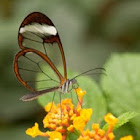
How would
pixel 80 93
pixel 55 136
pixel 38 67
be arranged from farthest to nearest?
pixel 38 67 → pixel 80 93 → pixel 55 136

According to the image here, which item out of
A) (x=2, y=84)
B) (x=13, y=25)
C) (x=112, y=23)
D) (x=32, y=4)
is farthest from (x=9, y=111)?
(x=112, y=23)

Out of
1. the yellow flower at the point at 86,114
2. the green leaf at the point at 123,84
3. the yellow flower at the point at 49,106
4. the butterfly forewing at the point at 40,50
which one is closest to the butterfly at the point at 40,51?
the butterfly forewing at the point at 40,50

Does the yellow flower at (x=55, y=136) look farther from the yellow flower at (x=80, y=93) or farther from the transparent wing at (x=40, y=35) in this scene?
the transparent wing at (x=40, y=35)

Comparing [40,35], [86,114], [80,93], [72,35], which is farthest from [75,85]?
[72,35]

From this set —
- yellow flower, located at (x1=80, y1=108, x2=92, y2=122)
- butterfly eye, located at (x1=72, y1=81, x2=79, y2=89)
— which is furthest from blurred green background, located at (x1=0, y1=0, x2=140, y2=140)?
yellow flower, located at (x1=80, y1=108, x2=92, y2=122)

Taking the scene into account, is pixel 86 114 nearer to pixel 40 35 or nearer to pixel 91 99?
pixel 91 99

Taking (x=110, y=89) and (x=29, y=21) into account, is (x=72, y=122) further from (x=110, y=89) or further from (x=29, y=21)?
(x=29, y=21)
